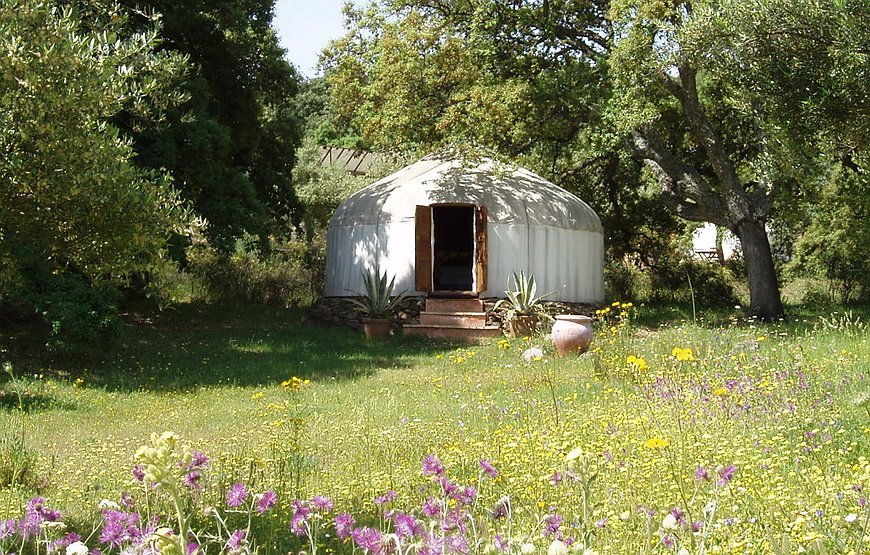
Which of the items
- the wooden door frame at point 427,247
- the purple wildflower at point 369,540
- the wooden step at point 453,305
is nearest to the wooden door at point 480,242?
the wooden door frame at point 427,247

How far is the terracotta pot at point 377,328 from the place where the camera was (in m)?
15.3

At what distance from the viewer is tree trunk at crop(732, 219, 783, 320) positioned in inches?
616

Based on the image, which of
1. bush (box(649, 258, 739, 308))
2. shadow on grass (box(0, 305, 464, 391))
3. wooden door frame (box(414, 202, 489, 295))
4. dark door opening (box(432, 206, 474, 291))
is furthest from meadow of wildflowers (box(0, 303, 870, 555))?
dark door opening (box(432, 206, 474, 291))

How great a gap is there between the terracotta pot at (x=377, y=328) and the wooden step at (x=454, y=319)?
793mm

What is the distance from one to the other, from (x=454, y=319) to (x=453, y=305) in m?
0.38

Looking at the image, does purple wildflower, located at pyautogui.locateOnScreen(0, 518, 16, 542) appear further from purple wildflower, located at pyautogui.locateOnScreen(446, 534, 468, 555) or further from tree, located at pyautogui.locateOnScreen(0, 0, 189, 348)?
tree, located at pyautogui.locateOnScreen(0, 0, 189, 348)

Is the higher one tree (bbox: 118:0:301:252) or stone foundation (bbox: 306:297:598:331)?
tree (bbox: 118:0:301:252)

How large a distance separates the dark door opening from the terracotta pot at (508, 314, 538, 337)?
500cm

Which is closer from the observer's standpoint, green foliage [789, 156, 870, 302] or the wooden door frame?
the wooden door frame

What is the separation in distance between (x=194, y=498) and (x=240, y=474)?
0.60m

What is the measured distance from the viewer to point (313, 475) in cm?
519

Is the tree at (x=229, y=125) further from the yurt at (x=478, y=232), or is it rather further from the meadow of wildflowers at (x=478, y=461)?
the meadow of wildflowers at (x=478, y=461)

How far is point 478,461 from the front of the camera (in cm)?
396

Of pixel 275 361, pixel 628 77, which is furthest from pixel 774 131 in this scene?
pixel 275 361
